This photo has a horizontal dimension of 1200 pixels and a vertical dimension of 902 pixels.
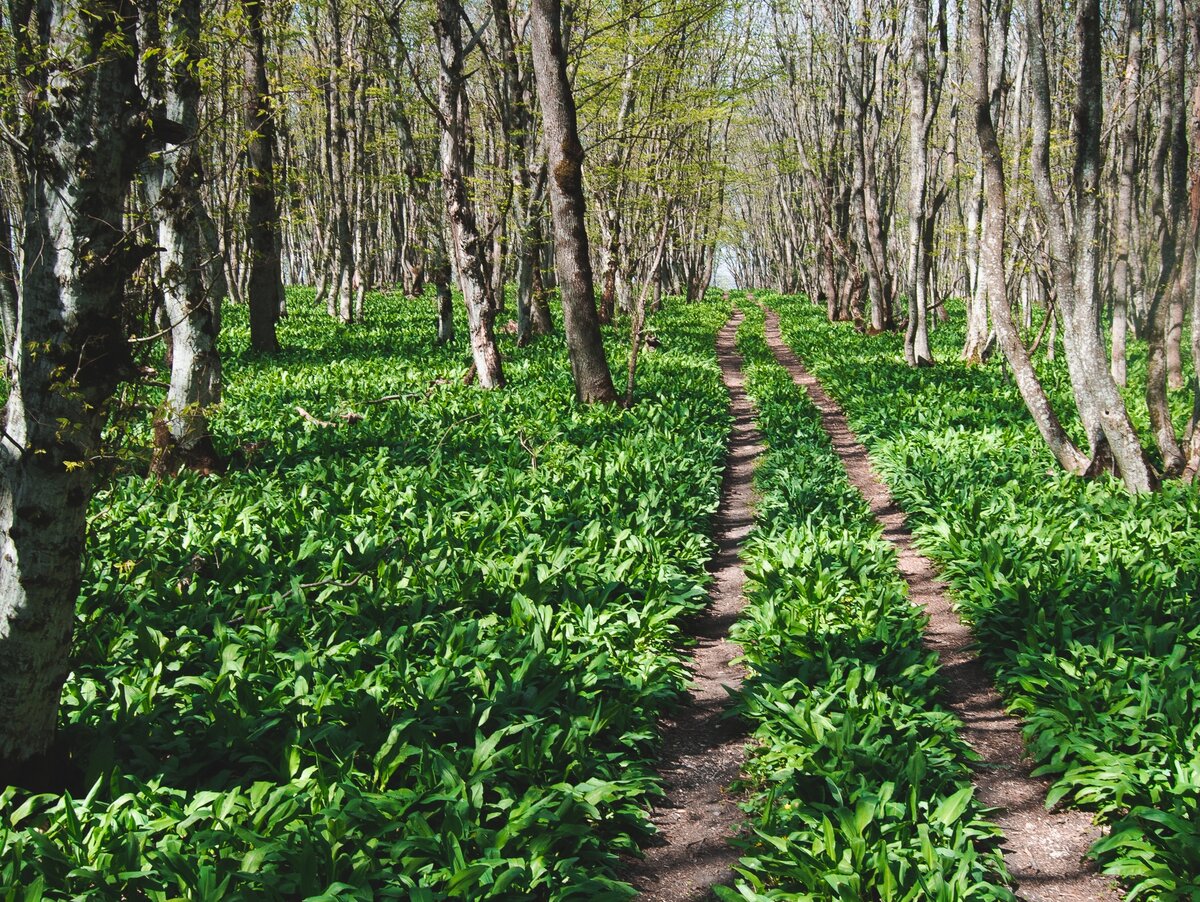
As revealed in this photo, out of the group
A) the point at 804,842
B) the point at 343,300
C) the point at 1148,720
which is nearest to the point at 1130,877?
the point at 1148,720

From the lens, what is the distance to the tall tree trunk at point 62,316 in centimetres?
289

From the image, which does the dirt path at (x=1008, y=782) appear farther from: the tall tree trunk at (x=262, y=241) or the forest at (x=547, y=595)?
the tall tree trunk at (x=262, y=241)

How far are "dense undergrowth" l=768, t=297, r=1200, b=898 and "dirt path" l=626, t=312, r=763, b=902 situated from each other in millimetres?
1428

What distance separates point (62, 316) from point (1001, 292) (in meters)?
8.10

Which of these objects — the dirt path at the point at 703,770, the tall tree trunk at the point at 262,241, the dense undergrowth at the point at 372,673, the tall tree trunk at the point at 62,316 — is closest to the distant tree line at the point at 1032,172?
the dense undergrowth at the point at 372,673

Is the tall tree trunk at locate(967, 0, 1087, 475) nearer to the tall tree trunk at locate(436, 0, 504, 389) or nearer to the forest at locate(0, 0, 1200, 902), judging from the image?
the forest at locate(0, 0, 1200, 902)

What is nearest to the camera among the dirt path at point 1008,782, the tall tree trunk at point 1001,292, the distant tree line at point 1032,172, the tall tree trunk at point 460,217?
the dirt path at point 1008,782

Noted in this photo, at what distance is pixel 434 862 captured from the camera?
122 inches

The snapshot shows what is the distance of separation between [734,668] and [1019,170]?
532 inches

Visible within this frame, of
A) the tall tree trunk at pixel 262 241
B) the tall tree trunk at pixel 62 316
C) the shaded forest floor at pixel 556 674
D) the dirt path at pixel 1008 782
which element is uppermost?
the tall tree trunk at pixel 262 241

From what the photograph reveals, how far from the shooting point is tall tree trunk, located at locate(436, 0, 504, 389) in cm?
1188

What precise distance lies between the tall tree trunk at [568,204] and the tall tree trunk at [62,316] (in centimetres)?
762

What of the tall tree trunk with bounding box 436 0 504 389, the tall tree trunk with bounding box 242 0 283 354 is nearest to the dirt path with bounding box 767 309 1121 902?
the tall tree trunk with bounding box 436 0 504 389

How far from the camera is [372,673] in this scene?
4.16 m
